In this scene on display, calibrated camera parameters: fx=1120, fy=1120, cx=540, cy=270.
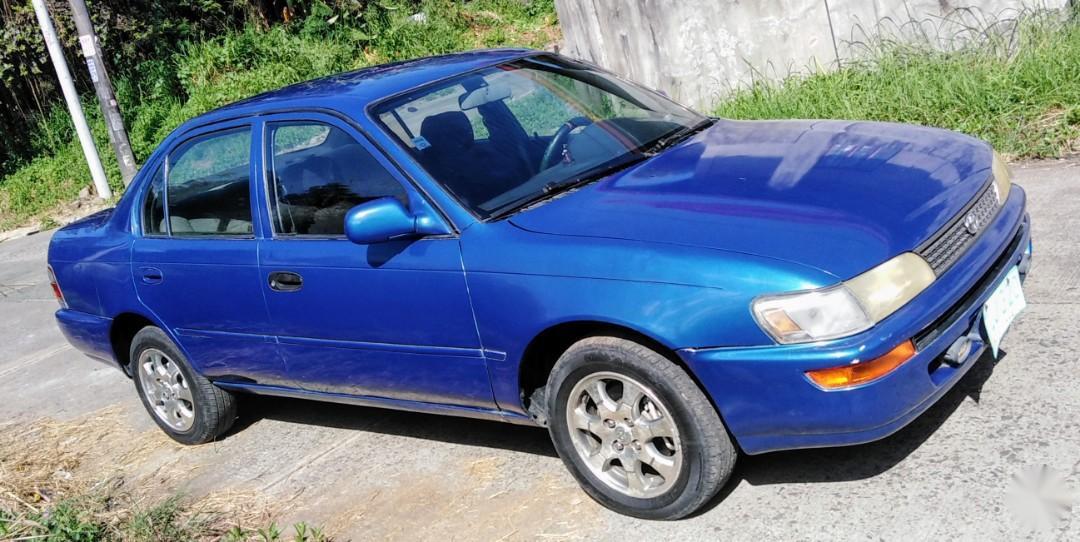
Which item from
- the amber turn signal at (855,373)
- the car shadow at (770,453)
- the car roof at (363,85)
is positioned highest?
the car roof at (363,85)

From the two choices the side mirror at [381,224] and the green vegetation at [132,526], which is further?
the green vegetation at [132,526]

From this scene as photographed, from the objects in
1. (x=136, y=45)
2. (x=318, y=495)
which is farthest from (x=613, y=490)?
(x=136, y=45)

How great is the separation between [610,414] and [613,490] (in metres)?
0.29

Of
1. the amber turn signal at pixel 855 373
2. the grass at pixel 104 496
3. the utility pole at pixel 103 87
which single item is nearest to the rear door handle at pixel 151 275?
the grass at pixel 104 496

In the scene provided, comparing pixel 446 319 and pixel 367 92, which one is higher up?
pixel 367 92

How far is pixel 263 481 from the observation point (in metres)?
5.03

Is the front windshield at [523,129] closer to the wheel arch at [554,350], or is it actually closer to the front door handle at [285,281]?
the wheel arch at [554,350]

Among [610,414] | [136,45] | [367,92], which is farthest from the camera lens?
[136,45]

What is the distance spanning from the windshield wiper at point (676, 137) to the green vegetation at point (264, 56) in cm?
882

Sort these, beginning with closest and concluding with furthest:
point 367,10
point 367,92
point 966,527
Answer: point 966,527 < point 367,92 < point 367,10

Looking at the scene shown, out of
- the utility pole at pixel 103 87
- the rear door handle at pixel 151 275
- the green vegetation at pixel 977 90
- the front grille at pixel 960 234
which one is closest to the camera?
the front grille at pixel 960 234

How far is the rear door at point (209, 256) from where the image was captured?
484 centimetres

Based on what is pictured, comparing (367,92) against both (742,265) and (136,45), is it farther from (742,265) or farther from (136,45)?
(136,45)

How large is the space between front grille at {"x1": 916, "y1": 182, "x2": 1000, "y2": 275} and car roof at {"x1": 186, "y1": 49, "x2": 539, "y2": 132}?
2.14 meters
